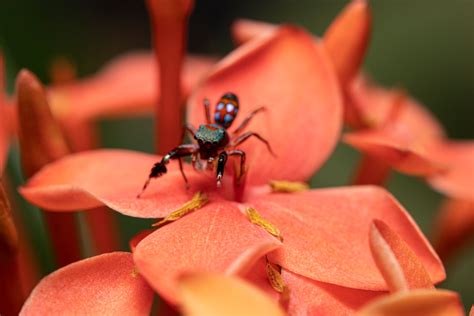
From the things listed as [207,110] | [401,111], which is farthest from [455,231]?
[207,110]

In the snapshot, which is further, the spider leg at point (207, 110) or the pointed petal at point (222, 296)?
the spider leg at point (207, 110)

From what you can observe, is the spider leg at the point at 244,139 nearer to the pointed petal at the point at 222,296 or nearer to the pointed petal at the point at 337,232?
the pointed petal at the point at 337,232

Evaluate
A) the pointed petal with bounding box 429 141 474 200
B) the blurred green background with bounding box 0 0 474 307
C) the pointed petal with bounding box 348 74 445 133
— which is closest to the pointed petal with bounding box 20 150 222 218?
the pointed petal with bounding box 429 141 474 200

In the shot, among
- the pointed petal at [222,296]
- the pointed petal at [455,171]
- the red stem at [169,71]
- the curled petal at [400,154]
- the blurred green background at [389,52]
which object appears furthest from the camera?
the blurred green background at [389,52]

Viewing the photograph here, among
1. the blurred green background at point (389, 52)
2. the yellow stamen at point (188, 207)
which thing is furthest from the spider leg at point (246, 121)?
the blurred green background at point (389, 52)

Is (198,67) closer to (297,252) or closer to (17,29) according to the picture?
(17,29)

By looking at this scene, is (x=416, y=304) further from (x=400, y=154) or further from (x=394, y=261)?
Result: (x=400, y=154)
